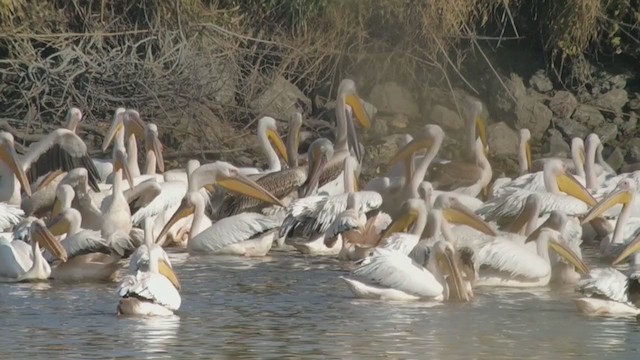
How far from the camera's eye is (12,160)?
12.3 meters

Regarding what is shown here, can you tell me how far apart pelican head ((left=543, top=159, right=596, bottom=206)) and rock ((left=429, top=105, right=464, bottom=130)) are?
13.3 ft

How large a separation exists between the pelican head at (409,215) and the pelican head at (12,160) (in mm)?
2880

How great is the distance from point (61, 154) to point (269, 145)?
1861mm

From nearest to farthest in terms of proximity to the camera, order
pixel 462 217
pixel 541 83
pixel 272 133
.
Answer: pixel 462 217, pixel 272 133, pixel 541 83

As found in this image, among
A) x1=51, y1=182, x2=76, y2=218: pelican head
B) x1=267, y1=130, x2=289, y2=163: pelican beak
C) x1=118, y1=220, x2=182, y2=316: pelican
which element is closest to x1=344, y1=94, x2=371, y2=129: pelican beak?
x1=267, y1=130, x2=289, y2=163: pelican beak

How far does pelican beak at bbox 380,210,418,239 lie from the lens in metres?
10.8

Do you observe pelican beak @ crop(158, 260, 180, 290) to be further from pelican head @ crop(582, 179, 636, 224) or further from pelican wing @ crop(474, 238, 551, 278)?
pelican head @ crop(582, 179, 636, 224)

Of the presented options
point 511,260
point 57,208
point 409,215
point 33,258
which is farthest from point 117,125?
point 511,260

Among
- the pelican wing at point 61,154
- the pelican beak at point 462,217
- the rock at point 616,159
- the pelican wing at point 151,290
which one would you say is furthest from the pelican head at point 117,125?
the pelican wing at point 151,290

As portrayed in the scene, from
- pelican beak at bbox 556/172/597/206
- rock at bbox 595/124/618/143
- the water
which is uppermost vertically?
rock at bbox 595/124/618/143

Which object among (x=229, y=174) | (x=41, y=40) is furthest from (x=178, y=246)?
(x=41, y=40)

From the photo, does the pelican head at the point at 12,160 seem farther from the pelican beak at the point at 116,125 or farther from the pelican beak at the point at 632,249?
the pelican beak at the point at 632,249

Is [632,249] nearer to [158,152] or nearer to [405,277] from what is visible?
[405,277]

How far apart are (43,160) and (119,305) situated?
14.8 feet
